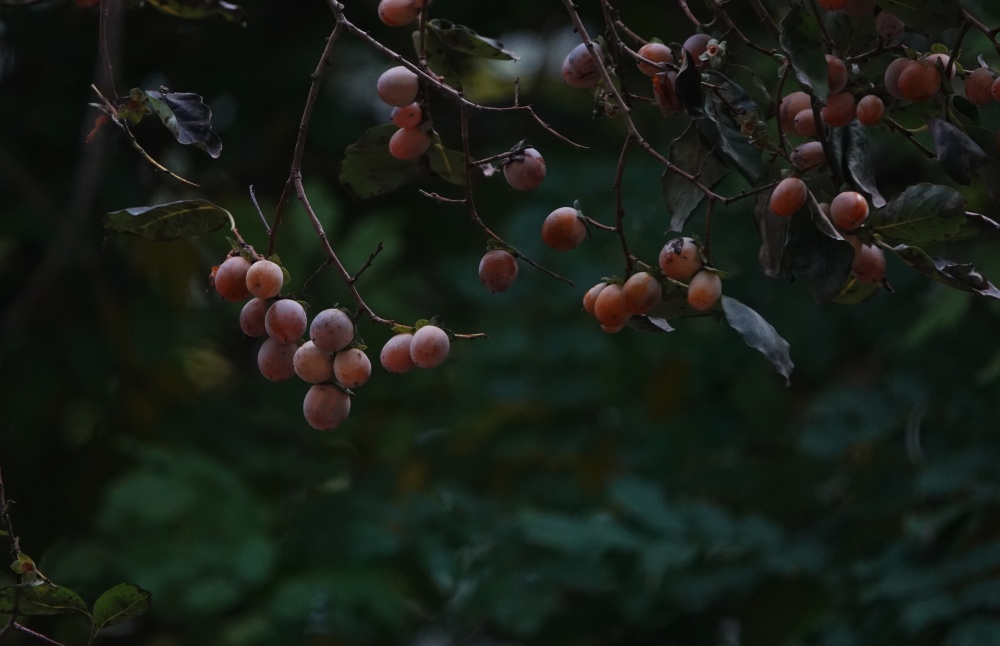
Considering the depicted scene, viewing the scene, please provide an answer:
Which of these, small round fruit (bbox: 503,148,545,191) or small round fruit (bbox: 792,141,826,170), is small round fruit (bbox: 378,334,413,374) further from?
small round fruit (bbox: 792,141,826,170)

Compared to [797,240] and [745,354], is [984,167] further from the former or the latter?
[745,354]

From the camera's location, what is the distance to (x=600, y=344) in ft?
5.56

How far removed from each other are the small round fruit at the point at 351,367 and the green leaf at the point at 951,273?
246mm

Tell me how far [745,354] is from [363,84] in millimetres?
911

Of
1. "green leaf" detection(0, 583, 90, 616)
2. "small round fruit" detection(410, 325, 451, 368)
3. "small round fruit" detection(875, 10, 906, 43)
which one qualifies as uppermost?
"small round fruit" detection(875, 10, 906, 43)

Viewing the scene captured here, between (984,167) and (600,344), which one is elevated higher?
(984,167)

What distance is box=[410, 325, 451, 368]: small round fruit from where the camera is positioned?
0.54m

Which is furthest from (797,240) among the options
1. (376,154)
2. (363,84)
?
(363,84)

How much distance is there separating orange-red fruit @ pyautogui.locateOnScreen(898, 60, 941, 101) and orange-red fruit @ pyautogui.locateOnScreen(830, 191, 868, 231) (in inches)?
2.5

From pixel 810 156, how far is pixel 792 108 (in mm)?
36

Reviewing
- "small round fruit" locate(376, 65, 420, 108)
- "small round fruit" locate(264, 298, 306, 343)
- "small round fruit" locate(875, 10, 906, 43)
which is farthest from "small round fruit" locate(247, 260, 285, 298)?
"small round fruit" locate(875, 10, 906, 43)

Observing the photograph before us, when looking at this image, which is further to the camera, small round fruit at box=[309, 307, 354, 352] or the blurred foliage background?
the blurred foliage background

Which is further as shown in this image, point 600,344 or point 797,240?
point 600,344

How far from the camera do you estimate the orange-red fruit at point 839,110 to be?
0.54 metres
